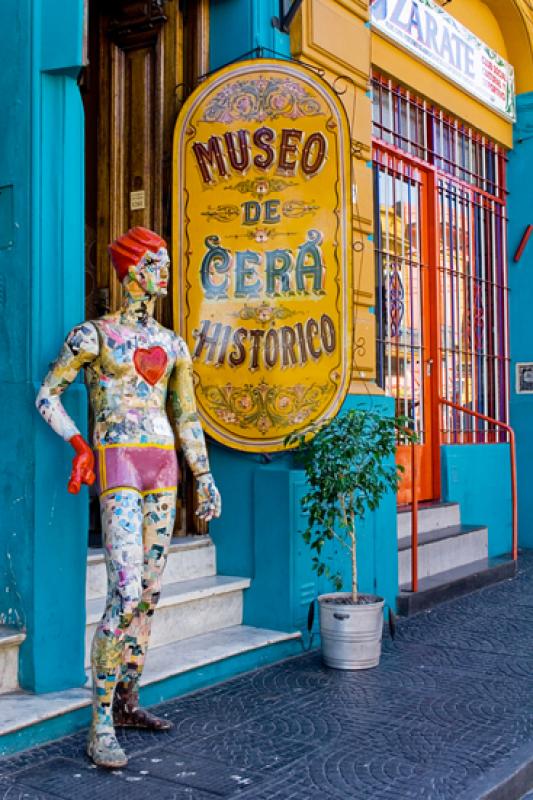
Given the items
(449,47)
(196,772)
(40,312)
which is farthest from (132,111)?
(196,772)

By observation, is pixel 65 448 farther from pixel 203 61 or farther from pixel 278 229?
pixel 203 61

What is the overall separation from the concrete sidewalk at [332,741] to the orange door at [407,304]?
294 centimetres

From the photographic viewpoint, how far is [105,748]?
11.8ft

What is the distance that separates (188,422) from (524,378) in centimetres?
644

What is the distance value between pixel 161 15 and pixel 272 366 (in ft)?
7.89

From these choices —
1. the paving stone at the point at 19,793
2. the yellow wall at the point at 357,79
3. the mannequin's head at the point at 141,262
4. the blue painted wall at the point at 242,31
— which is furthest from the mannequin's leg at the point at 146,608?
the blue painted wall at the point at 242,31

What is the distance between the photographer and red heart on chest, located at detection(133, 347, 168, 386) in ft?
12.9

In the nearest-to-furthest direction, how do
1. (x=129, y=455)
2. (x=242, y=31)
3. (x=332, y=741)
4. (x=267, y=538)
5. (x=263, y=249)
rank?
(x=129, y=455) < (x=332, y=741) < (x=263, y=249) < (x=267, y=538) < (x=242, y=31)

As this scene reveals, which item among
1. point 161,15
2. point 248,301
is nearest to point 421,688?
point 248,301

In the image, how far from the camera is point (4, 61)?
433 cm

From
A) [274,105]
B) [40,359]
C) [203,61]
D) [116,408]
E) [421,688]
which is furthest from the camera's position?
[203,61]

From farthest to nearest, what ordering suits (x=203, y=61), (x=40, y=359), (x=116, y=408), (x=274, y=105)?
1. (x=203, y=61)
2. (x=274, y=105)
3. (x=40, y=359)
4. (x=116, y=408)

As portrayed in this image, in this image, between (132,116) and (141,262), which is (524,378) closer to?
(132,116)

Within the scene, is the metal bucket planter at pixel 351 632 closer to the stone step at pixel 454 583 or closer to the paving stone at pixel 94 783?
the stone step at pixel 454 583
